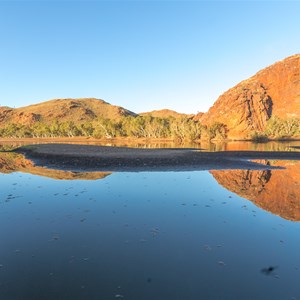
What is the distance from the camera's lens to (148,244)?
855 cm

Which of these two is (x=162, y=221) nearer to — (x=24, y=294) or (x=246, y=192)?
(x=24, y=294)

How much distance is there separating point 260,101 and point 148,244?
523 ft

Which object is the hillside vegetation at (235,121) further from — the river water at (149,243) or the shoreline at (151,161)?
the river water at (149,243)

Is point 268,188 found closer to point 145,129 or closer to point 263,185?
point 263,185

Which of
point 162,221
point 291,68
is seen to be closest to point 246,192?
point 162,221

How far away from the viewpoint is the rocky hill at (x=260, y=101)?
13600cm

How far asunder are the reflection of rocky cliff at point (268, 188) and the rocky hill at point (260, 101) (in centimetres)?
10001

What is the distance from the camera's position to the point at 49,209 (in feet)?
41.0

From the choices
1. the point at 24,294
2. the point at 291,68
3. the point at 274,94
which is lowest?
the point at 24,294

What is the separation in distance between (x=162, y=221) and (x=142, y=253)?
10.4 feet

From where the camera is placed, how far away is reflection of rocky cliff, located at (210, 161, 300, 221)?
13.0m

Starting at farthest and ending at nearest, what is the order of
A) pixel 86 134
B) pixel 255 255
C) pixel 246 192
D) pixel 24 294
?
pixel 86 134 < pixel 246 192 < pixel 255 255 < pixel 24 294

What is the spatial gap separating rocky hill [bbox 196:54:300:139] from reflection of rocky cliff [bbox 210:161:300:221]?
10001 cm

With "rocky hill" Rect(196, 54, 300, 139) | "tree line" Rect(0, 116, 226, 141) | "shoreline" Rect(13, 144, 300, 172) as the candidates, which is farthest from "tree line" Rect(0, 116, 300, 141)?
"shoreline" Rect(13, 144, 300, 172)
